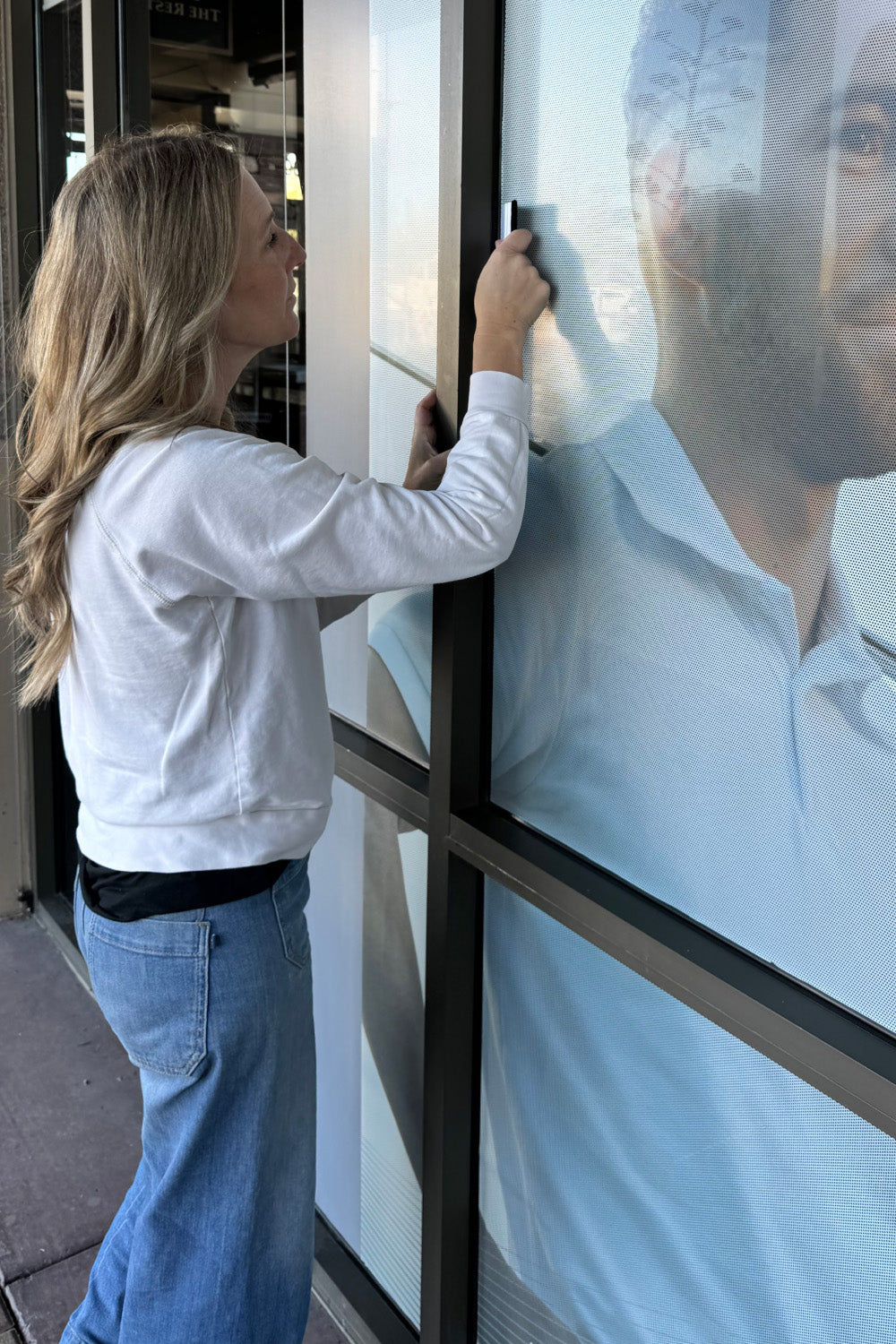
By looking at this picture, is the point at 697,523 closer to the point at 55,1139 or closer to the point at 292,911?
the point at 292,911

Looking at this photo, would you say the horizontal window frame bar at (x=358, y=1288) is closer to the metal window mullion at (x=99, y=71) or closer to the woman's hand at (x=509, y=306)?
the woman's hand at (x=509, y=306)

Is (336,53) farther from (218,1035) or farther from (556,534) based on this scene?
(218,1035)

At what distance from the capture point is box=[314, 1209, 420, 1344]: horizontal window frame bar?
6.93 ft

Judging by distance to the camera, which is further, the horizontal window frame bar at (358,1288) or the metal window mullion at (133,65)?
the metal window mullion at (133,65)

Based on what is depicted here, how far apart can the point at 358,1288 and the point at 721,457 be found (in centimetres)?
171

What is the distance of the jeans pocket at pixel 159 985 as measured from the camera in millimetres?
1578

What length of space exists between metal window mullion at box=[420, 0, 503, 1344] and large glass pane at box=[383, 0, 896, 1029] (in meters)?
0.06

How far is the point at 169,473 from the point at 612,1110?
0.93m

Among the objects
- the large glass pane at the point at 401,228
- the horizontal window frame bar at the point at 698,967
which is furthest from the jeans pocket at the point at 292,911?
the large glass pane at the point at 401,228

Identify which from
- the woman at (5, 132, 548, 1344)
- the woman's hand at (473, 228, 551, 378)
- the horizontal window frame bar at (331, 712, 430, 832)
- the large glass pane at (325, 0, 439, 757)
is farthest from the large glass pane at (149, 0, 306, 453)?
the woman's hand at (473, 228, 551, 378)

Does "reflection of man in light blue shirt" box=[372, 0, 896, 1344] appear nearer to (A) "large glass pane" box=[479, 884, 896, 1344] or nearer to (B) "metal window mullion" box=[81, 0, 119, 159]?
(A) "large glass pane" box=[479, 884, 896, 1344]

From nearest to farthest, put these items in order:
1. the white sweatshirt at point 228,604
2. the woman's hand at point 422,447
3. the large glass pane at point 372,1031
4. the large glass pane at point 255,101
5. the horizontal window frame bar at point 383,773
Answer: the white sweatshirt at point 228,604 < the woman's hand at point 422,447 < the horizontal window frame bar at point 383,773 < the large glass pane at point 372,1031 < the large glass pane at point 255,101

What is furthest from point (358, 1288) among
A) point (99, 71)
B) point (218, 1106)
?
point (99, 71)

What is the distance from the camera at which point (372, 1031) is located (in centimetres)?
214
